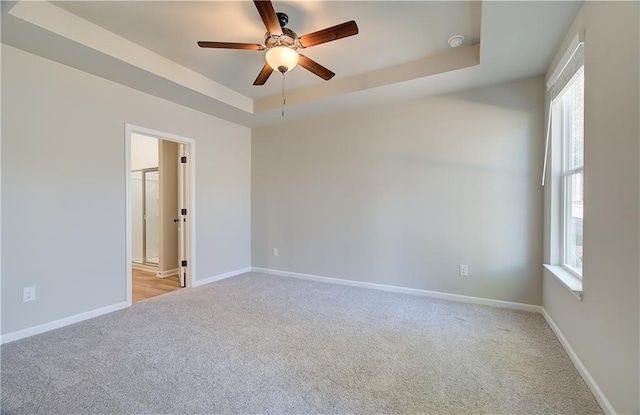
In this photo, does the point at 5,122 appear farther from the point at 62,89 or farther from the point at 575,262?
the point at 575,262

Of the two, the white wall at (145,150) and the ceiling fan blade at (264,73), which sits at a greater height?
the ceiling fan blade at (264,73)

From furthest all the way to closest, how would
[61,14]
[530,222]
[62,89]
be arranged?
[530,222] → [62,89] → [61,14]

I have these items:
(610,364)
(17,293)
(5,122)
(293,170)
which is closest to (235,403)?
(610,364)

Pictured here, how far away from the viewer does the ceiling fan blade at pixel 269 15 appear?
5.77 feet

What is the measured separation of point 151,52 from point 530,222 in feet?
14.0

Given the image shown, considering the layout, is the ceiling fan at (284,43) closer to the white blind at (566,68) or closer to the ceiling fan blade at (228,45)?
the ceiling fan blade at (228,45)

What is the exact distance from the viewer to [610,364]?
156 centimetres

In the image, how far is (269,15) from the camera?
73.5 inches

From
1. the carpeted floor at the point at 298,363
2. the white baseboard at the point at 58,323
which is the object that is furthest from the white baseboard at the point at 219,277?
the white baseboard at the point at 58,323

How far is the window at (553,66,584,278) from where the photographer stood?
7.67 ft

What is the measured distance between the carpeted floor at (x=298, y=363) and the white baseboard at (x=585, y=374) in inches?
1.7

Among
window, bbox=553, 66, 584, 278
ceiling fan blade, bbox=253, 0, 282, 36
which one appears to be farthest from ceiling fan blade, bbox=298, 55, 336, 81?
window, bbox=553, 66, 584, 278

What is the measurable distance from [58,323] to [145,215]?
328cm

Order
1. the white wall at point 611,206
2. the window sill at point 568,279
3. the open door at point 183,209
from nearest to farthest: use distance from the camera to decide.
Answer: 1. the white wall at point 611,206
2. the window sill at point 568,279
3. the open door at point 183,209
